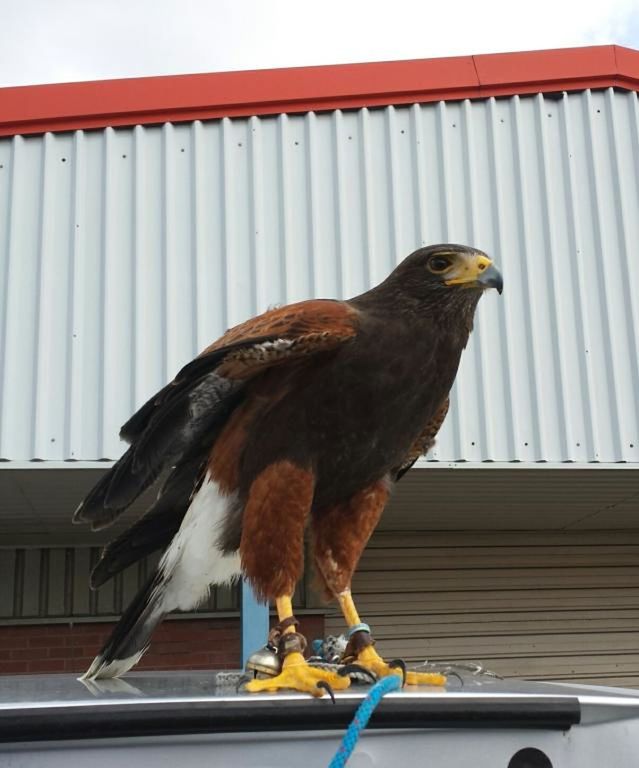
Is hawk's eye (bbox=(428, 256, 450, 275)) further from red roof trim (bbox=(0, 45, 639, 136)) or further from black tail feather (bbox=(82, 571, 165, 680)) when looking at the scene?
red roof trim (bbox=(0, 45, 639, 136))

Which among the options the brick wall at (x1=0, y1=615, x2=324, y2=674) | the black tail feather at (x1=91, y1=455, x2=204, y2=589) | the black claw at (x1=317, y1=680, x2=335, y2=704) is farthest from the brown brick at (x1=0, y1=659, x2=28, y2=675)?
the black claw at (x1=317, y1=680, x2=335, y2=704)

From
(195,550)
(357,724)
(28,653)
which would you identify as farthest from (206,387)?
(28,653)

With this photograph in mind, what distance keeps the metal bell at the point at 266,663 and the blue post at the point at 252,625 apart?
3.39m

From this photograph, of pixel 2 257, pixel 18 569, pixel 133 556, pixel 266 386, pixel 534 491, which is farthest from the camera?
pixel 18 569

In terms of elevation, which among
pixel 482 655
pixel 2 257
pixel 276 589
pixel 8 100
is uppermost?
pixel 8 100

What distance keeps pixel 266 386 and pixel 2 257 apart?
3.64m

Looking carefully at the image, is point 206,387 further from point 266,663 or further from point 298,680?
point 298,680

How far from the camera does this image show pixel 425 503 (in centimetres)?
730

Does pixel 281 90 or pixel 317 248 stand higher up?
pixel 281 90

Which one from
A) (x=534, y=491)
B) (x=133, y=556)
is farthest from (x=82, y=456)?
(x=534, y=491)

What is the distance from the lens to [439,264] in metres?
3.17

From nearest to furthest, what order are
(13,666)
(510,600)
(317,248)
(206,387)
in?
(206,387)
(317,248)
(13,666)
(510,600)

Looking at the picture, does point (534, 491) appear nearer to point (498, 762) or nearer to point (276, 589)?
point (276, 589)

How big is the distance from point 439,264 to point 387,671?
56.1 inches
